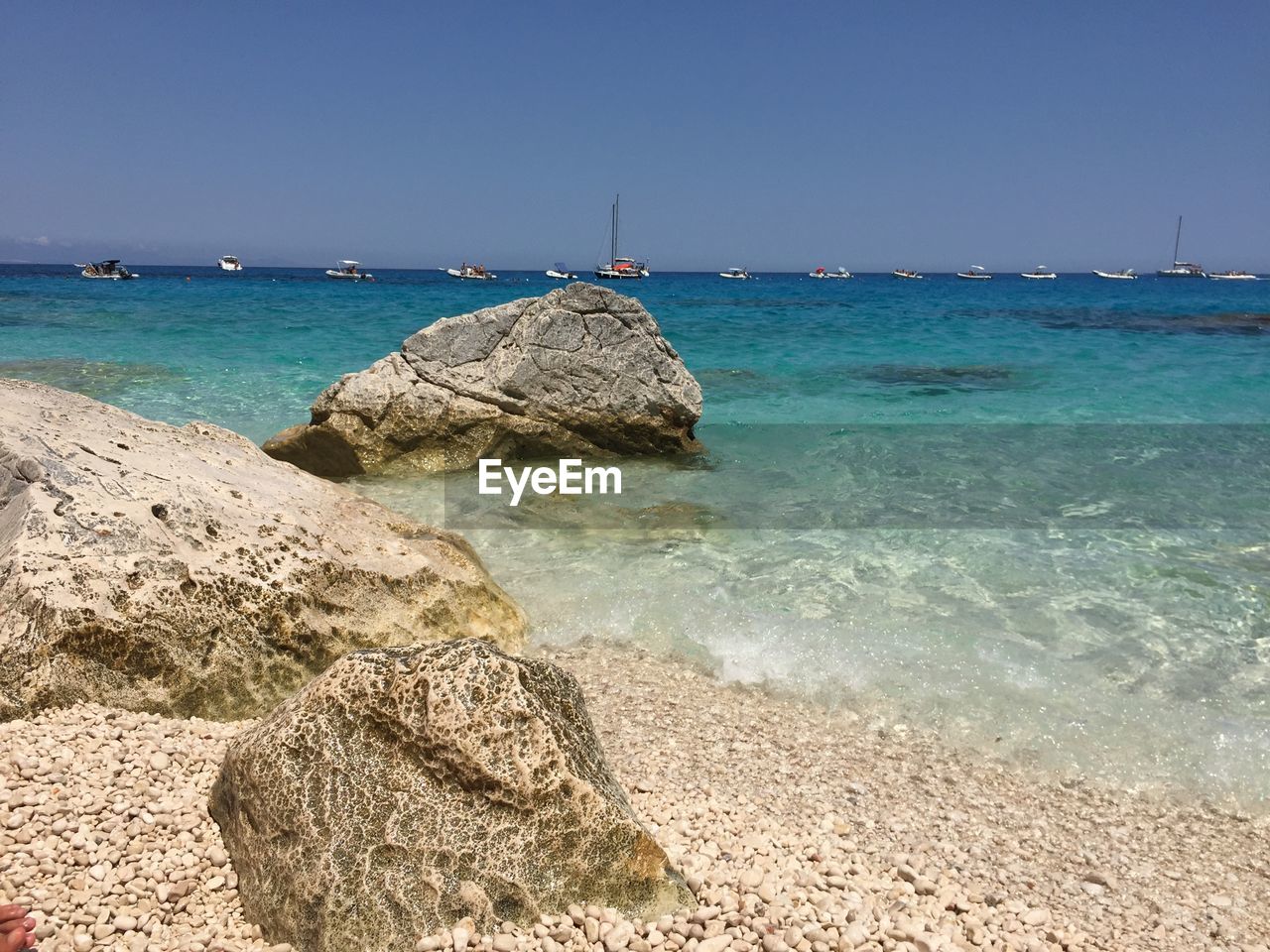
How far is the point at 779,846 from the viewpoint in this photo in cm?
359

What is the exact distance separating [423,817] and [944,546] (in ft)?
19.4

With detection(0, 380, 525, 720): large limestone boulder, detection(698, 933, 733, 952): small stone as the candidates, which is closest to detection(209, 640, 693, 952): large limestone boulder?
detection(698, 933, 733, 952): small stone

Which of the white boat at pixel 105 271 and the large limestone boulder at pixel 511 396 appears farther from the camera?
the white boat at pixel 105 271

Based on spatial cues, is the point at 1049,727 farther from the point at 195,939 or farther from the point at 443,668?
the point at 195,939

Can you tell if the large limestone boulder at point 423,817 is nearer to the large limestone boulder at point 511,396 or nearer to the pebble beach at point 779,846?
the pebble beach at point 779,846

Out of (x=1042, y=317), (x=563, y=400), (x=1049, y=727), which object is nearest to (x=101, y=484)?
(x=1049, y=727)

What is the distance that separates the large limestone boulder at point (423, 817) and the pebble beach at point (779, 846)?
0.10 metres

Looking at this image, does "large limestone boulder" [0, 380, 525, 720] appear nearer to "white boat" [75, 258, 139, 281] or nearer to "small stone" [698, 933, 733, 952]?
"small stone" [698, 933, 733, 952]

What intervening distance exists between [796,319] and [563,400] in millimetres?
25860

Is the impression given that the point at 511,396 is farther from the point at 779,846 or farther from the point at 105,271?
the point at 105,271

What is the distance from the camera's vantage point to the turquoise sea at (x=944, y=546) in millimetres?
5102

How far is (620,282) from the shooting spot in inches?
3189

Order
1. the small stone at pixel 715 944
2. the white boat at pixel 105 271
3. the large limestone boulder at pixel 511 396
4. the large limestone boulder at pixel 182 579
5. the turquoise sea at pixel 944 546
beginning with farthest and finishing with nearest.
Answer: the white boat at pixel 105 271
the large limestone boulder at pixel 511 396
the turquoise sea at pixel 944 546
the large limestone boulder at pixel 182 579
the small stone at pixel 715 944

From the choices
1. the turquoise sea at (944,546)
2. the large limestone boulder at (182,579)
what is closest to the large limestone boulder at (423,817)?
the large limestone boulder at (182,579)
